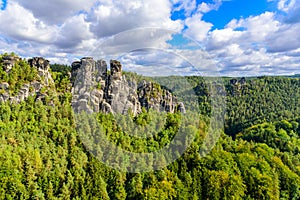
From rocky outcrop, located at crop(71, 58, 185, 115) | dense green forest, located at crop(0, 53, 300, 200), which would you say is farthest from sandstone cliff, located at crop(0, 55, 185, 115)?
dense green forest, located at crop(0, 53, 300, 200)

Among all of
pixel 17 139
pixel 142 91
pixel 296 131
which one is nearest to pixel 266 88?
pixel 296 131

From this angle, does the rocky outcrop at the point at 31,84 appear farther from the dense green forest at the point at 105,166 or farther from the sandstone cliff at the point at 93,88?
the dense green forest at the point at 105,166

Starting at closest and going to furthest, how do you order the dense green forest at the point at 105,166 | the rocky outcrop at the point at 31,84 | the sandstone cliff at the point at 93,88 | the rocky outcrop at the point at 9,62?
1. the dense green forest at the point at 105,166
2. the rocky outcrop at the point at 31,84
3. the sandstone cliff at the point at 93,88
4. the rocky outcrop at the point at 9,62

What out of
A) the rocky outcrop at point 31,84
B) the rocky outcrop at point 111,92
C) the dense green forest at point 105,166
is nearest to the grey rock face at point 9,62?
the rocky outcrop at point 31,84

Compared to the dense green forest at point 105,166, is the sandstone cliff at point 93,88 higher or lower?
higher

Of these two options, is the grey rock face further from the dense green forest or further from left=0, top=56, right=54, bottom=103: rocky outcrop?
the dense green forest

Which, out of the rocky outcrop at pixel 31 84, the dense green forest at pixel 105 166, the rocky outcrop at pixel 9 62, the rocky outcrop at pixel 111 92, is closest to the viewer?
the dense green forest at pixel 105 166

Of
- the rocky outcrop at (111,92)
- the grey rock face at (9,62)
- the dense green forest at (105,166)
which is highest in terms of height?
the grey rock face at (9,62)
